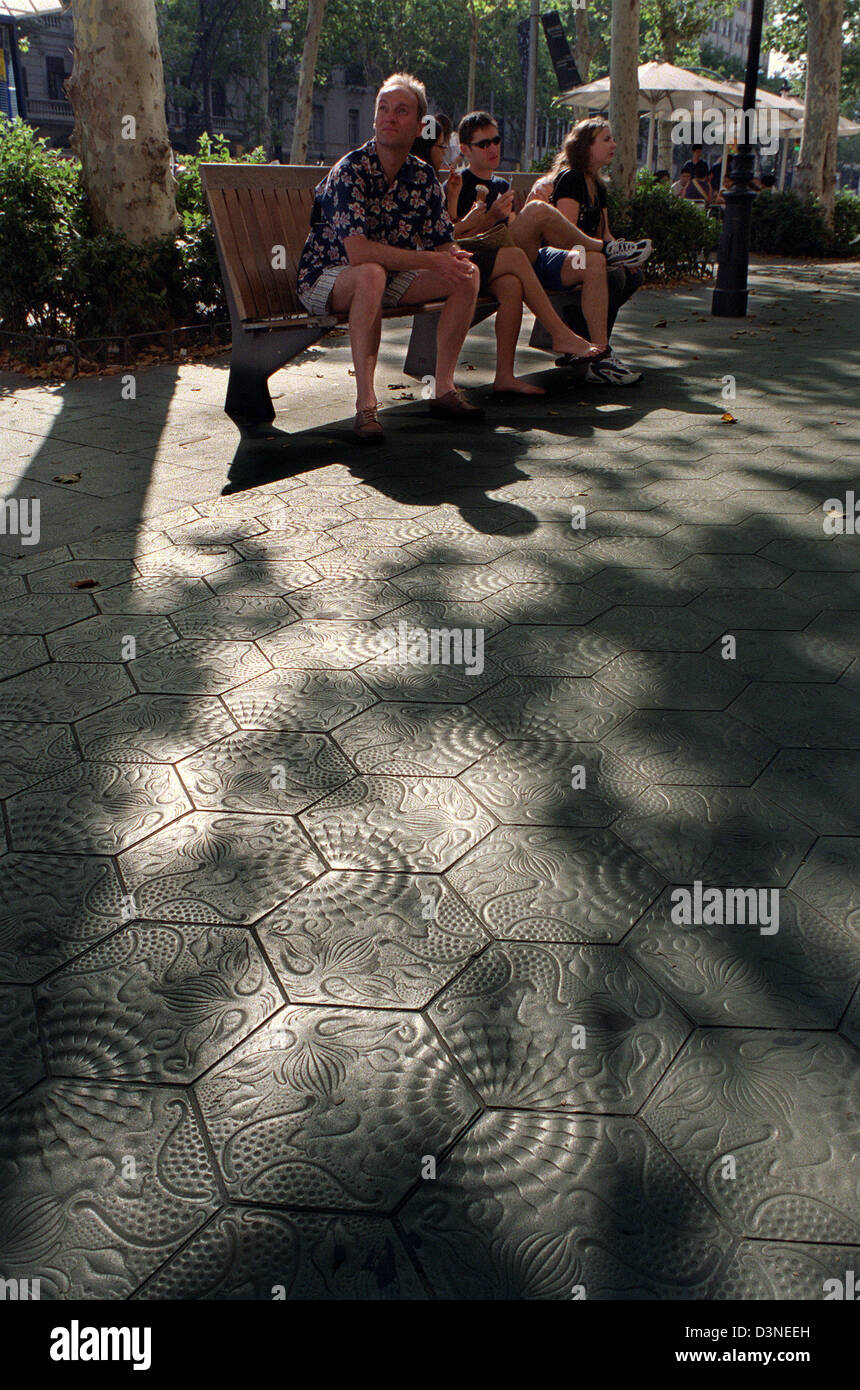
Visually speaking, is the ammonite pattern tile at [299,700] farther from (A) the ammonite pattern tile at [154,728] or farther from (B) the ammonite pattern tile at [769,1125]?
(B) the ammonite pattern tile at [769,1125]

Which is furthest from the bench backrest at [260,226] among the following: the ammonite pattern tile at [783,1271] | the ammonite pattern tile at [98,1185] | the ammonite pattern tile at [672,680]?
the ammonite pattern tile at [783,1271]

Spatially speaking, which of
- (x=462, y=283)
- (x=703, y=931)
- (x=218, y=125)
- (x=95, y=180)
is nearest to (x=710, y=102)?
(x=95, y=180)

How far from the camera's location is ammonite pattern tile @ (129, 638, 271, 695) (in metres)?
3.03

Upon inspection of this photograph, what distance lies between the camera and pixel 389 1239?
1462 mm

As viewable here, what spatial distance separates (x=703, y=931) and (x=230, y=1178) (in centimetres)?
97

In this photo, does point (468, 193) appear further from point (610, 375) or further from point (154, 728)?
point (154, 728)

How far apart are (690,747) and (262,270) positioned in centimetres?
442

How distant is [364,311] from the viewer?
5410 millimetres

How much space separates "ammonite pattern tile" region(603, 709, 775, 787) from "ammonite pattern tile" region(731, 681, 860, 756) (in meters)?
0.07

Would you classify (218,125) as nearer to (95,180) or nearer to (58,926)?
(95,180)

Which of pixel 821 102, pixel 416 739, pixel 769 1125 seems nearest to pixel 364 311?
pixel 416 739

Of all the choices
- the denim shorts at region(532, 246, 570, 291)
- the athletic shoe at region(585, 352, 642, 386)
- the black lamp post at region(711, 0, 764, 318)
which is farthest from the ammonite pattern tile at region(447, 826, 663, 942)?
the black lamp post at region(711, 0, 764, 318)

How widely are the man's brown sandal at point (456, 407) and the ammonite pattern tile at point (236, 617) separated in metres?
2.77
